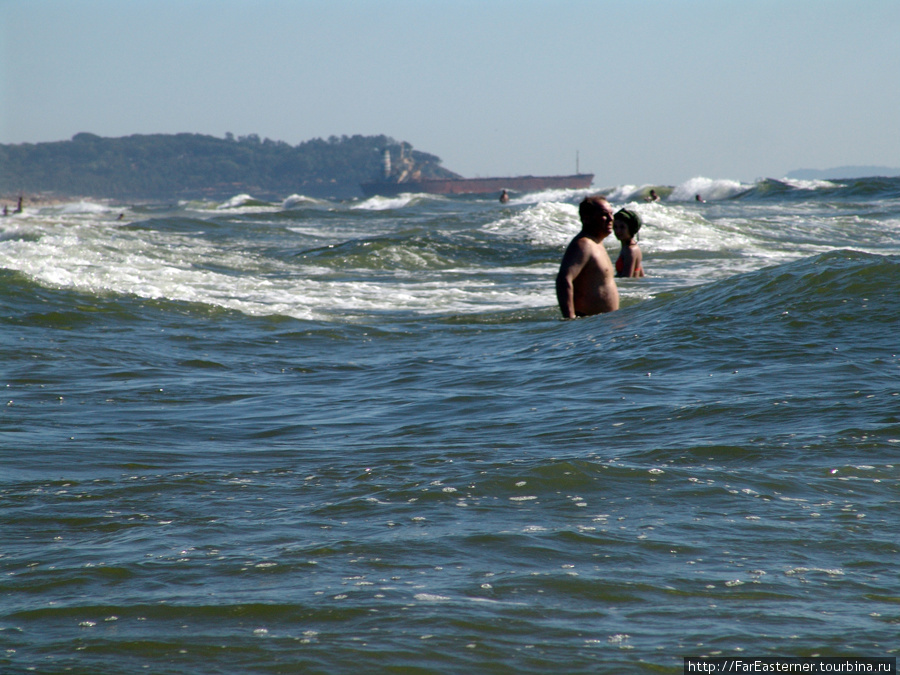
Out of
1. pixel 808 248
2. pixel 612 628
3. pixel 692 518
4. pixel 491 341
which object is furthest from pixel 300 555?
pixel 808 248

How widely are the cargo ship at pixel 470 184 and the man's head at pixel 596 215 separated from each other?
4003 inches

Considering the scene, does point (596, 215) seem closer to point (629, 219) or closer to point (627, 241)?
point (629, 219)

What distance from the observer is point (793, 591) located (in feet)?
8.14

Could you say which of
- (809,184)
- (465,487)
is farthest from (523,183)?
(465,487)

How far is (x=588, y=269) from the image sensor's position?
7848 millimetres

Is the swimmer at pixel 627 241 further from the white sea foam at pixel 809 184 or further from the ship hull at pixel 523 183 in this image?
the ship hull at pixel 523 183

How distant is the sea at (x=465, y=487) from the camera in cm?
230

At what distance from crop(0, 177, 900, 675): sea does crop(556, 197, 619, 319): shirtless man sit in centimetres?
24

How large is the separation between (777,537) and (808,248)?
16.5m

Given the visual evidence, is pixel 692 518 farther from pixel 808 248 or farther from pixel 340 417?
pixel 808 248

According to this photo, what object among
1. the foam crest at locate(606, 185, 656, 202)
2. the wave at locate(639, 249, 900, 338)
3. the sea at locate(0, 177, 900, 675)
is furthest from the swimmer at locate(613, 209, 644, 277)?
the foam crest at locate(606, 185, 656, 202)

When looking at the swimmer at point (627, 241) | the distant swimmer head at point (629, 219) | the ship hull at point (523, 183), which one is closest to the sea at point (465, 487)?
the swimmer at point (627, 241)

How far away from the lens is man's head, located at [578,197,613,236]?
7.43m

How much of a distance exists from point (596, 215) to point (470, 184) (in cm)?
11531
